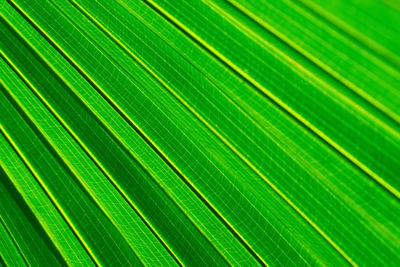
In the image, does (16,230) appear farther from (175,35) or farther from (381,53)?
(381,53)

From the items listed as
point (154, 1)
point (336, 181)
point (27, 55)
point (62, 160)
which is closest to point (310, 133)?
point (336, 181)

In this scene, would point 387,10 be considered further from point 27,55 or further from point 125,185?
point 27,55

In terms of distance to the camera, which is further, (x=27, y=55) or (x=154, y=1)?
(x=27, y=55)

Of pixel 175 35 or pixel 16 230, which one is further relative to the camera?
pixel 16 230

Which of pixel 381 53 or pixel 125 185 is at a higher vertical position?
pixel 381 53

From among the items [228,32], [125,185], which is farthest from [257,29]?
[125,185]

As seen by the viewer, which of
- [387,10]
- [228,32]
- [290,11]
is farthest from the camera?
[228,32]

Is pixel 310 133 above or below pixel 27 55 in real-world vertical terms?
below

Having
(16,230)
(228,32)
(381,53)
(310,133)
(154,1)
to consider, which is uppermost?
(154,1)

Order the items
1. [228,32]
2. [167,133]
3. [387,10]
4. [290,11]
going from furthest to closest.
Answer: [167,133] → [228,32] → [290,11] → [387,10]
